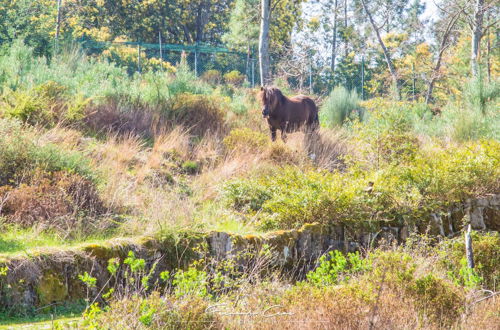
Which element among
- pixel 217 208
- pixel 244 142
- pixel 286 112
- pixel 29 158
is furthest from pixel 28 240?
pixel 286 112

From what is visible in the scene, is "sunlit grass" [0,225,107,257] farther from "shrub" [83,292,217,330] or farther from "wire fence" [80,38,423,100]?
"wire fence" [80,38,423,100]

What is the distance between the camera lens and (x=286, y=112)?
1261cm

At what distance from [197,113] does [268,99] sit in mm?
1599

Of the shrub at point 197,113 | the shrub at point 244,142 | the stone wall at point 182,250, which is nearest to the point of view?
the stone wall at point 182,250

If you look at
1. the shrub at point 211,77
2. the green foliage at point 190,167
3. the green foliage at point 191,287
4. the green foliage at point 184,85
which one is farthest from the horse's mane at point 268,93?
the shrub at point 211,77

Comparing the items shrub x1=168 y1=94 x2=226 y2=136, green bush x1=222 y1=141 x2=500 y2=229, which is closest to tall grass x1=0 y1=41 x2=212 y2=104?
shrub x1=168 y1=94 x2=226 y2=136

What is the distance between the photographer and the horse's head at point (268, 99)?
1181cm

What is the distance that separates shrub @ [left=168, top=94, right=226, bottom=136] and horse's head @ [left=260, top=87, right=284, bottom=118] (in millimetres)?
1052

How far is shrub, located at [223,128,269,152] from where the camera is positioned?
1067 cm

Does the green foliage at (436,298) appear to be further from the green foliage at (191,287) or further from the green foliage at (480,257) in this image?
the green foliage at (191,287)

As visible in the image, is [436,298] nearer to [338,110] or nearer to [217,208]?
[217,208]

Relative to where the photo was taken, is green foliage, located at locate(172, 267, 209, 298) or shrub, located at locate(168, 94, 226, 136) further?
shrub, located at locate(168, 94, 226, 136)

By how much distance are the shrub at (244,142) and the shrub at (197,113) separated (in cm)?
99

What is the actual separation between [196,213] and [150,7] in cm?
2501
